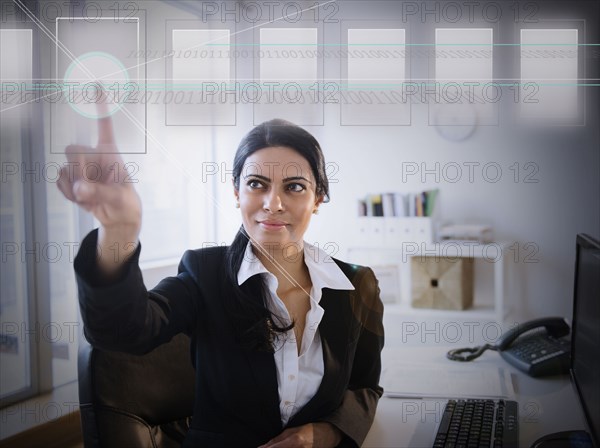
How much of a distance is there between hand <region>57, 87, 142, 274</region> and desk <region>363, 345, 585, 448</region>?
0.51m

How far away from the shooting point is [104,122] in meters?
1.18

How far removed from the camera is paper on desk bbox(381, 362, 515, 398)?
111 cm

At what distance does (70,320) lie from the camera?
1.22m

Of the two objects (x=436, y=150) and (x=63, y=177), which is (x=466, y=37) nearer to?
(x=436, y=150)

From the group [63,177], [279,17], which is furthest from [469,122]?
[63,177]

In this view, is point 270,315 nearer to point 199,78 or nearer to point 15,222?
point 199,78

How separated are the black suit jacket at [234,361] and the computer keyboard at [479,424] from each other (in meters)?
0.14

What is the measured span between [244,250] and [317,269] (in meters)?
0.13

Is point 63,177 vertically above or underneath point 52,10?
underneath

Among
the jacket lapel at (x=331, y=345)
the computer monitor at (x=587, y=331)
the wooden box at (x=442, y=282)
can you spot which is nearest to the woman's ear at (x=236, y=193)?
the jacket lapel at (x=331, y=345)

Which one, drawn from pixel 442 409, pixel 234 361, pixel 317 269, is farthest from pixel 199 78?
pixel 442 409

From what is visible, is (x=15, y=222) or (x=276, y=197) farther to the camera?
(x=15, y=222)

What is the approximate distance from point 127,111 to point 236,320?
46 cm

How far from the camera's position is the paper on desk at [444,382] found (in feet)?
3.63
